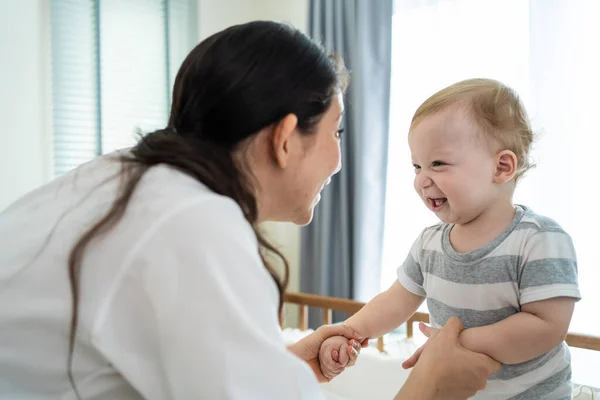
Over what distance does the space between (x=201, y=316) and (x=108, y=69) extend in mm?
2172

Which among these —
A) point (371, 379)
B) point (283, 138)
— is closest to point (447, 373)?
point (283, 138)

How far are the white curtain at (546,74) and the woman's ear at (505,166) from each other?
3.46 feet

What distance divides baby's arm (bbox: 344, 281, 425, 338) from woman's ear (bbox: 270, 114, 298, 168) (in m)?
→ 0.45

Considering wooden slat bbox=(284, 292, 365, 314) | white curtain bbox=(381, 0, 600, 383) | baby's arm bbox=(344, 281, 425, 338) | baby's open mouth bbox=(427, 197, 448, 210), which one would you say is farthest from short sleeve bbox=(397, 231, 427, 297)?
white curtain bbox=(381, 0, 600, 383)

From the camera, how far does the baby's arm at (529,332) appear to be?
2.92 feet

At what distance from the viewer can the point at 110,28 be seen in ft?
8.18

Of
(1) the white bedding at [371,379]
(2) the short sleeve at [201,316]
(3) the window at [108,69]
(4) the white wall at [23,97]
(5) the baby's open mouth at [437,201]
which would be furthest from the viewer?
(3) the window at [108,69]

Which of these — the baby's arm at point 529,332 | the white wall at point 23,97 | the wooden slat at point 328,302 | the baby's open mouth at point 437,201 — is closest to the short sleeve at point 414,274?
the baby's open mouth at point 437,201

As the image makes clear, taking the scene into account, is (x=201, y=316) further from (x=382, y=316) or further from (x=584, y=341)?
(x=584, y=341)

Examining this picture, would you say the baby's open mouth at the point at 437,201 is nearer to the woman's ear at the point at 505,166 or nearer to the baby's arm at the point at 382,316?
the woman's ear at the point at 505,166

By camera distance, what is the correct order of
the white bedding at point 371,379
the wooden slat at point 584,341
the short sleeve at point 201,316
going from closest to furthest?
the short sleeve at point 201,316
the wooden slat at point 584,341
the white bedding at point 371,379

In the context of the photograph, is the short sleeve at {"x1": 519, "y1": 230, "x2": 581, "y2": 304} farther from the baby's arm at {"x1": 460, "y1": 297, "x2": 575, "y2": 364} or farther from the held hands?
the held hands

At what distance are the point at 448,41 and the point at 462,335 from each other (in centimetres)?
156

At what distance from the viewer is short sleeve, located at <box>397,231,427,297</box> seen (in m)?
1.13
